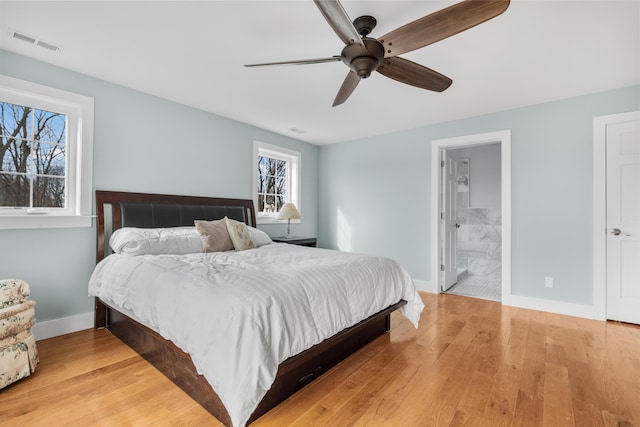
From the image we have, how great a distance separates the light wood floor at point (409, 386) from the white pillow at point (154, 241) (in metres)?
0.79

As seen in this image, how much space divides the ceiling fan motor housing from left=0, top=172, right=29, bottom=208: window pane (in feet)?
9.44

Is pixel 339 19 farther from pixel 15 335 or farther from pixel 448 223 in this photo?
pixel 448 223

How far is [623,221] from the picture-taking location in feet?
9.98

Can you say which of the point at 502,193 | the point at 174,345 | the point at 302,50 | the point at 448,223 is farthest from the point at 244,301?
the point at 448,223

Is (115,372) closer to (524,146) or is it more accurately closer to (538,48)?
(538,48)

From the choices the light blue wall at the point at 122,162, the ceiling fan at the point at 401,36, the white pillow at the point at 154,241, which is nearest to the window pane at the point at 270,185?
the light blue wall at the point at 122,162

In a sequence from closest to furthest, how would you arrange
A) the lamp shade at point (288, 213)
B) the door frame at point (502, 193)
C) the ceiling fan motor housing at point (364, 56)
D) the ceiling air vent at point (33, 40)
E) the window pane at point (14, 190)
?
the ceiling fan motor housing at point (364, 56)
the ceiling air vent at point (33, 40)
the window pane at point (14, 190)
the door frame at point (502, 193)
the lamp shade at point (288, 213)

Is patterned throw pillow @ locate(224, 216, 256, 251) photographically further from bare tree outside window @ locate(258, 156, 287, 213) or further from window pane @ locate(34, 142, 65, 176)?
window pane @ locate(34, 142, 65, 176)

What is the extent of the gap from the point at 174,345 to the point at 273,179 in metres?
3.38

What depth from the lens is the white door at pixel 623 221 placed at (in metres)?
2.98

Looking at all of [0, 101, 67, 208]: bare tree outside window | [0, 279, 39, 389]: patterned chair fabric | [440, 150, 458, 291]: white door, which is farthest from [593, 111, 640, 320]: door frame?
[0, 101, 67, 208]: bare tree outside window

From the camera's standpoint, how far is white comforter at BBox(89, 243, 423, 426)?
1396 mm

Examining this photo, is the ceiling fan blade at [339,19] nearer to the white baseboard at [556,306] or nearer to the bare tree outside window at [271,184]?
the bare tree outside window at [271,184]

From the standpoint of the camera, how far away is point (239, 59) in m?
2.50
